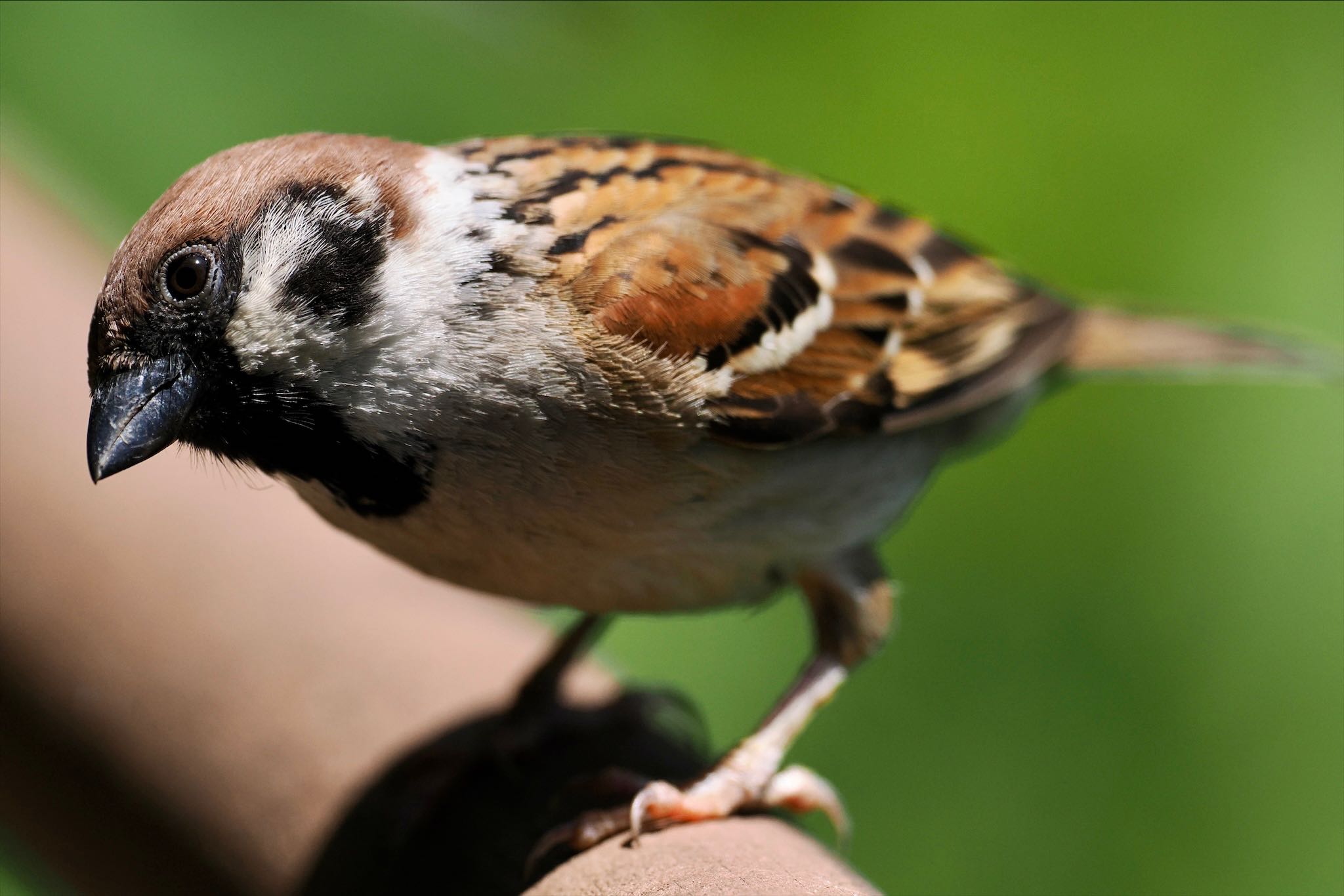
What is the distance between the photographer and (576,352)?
200cm

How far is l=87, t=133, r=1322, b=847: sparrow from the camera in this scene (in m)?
1.85

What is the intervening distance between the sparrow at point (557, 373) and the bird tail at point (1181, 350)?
0.86 meters

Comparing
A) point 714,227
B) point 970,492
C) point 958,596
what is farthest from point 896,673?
point 714,227

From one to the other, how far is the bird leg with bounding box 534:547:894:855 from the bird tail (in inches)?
40.8

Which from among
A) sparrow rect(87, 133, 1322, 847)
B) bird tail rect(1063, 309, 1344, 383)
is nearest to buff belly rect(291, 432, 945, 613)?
sparrow rect(87, 133, 1322, 847)

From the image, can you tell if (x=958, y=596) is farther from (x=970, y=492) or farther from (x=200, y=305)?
(x=200, y=305)

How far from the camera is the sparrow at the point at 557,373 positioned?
6.06ft

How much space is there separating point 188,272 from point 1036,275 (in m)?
3.15

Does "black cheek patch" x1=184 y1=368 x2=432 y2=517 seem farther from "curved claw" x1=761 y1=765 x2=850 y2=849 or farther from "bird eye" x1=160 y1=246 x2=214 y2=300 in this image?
"curved claw" x1=761 y1=765 x2=850 y2=849

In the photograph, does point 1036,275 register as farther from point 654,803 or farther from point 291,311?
point 291,311

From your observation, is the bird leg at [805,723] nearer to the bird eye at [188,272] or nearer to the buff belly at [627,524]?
the buff belly at [627,524]

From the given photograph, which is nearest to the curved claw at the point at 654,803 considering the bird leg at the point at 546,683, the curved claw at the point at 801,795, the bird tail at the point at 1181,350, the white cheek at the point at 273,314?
the curved claw at the point at 801,795

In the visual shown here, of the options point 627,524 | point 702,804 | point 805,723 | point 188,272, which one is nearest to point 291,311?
point 188,272

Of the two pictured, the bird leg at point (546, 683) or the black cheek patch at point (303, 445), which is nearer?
the black cheek patch at point (303, 445)
